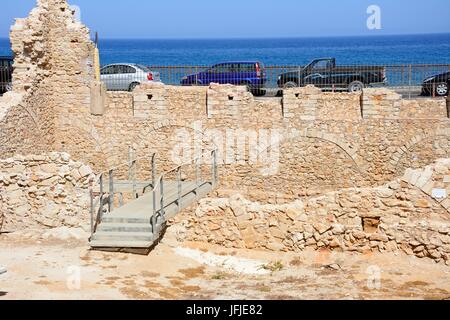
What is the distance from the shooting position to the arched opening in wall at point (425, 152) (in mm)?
19000

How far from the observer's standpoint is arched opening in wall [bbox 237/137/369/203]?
65.2 ft

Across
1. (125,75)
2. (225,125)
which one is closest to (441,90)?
(225,125)

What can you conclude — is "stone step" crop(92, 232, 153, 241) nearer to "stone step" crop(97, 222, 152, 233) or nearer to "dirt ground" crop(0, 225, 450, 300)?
"stone step" crop(97, 222, 152, 233)

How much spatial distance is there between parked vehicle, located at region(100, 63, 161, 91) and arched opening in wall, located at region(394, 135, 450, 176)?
10.5 m

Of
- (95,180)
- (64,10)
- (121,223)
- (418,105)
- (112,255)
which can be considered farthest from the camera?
(64,10)

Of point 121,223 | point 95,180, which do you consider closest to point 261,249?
point 121,223

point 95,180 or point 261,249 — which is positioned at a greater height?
point 95,180

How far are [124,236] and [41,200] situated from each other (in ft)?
7.53

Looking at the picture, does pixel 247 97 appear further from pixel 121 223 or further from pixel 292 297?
pixel 292 297

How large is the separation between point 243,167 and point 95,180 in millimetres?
5692

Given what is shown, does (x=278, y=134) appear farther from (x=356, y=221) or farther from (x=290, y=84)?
(x=356, y=221)

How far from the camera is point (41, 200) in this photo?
15.3 meters

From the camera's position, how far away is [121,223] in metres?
14.5

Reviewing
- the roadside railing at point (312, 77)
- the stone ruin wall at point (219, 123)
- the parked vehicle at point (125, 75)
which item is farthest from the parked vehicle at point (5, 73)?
the stone ruin wall at point (219, 123)
